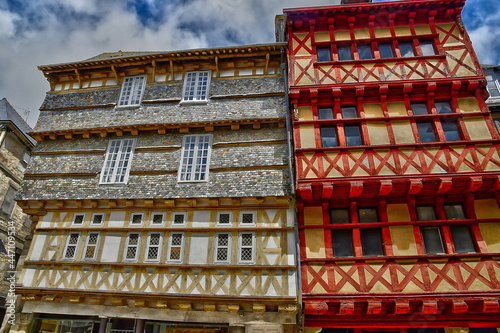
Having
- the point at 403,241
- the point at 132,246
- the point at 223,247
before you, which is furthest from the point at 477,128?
the point at 132,246

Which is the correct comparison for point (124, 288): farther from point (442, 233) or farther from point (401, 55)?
point (401, 55)

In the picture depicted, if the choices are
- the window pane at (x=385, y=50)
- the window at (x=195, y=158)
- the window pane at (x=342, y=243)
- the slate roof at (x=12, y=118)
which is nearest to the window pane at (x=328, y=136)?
the window pane at (x=342, y=243)

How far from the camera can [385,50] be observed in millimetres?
12102

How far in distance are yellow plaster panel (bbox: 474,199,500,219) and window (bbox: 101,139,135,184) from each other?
11.3m

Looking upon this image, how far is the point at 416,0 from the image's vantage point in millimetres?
12078

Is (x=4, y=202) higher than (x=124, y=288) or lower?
higher

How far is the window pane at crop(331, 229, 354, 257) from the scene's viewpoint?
975 cm

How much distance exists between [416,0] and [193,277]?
494 inches

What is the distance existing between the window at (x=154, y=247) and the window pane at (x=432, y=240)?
8083 mm

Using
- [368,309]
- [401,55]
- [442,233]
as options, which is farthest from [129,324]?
[401,55]

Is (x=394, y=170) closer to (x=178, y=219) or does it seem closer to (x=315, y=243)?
(x=315, y=243)

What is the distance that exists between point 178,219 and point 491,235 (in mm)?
9400

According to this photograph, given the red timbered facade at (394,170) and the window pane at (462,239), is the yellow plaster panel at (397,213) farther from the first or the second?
the window pane at (462,239)

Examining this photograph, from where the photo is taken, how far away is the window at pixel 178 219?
10.6 m
